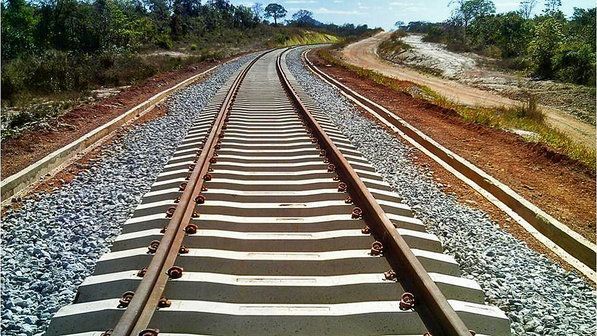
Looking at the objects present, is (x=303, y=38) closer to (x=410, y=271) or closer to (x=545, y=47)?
(x=545, y=47)

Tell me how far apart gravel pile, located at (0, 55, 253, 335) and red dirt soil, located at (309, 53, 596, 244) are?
4.28 metres

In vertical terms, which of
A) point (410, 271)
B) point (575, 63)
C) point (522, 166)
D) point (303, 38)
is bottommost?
point (522, 166)

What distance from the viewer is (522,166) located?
8.02 meters

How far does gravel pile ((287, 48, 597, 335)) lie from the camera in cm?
357

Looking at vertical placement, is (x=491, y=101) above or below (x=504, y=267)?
above

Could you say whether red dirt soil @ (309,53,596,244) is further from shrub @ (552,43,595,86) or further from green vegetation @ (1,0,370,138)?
shrub @ (552,43,595,86)

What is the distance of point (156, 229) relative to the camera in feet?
14.6

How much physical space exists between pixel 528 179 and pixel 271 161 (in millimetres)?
3946

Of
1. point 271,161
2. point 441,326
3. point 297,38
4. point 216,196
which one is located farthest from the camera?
point 297,38

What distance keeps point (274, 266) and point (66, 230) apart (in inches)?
87.8

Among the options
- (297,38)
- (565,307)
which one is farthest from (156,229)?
(297,38)

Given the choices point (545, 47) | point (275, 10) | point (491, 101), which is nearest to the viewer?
point (491, 101)

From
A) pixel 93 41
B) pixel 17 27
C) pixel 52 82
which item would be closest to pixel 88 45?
pixel 93 41

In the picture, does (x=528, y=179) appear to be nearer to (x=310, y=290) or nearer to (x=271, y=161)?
(x=271, y=161)
